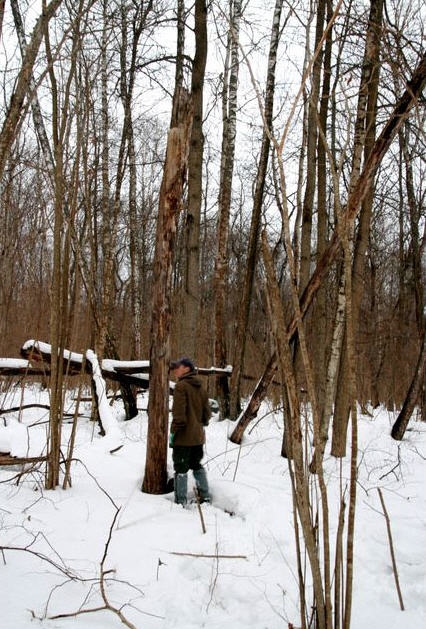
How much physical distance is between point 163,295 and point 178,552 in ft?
6.95

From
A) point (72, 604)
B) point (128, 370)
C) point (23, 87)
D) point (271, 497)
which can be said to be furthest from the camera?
point (128, 370)

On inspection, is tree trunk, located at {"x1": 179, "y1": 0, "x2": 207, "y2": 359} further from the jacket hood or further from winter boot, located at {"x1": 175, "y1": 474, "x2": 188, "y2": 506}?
winter boot, located at {"x1": 175, "y1": 474, "x2": 188, "y2": 506}

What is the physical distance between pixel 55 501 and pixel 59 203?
2.30 metres

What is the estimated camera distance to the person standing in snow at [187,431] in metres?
4.35

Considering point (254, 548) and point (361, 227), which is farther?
point (361, 227)

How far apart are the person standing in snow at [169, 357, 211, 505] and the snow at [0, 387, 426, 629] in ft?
0.74

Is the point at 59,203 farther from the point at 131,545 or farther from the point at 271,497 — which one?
the point at 271,497

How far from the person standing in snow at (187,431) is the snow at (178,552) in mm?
226

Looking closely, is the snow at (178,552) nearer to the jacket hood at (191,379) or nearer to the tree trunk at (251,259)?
the jacket hood at (191,379)

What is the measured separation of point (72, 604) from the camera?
2357 millimetres

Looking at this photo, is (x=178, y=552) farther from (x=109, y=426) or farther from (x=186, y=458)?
(x=109, y=426)

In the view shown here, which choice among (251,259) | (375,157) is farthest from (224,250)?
(375,157)

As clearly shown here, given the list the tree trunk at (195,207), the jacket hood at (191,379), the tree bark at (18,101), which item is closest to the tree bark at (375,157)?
the jacket hood at (191,379)

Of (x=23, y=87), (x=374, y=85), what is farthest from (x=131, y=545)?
(x=374, y=85)
